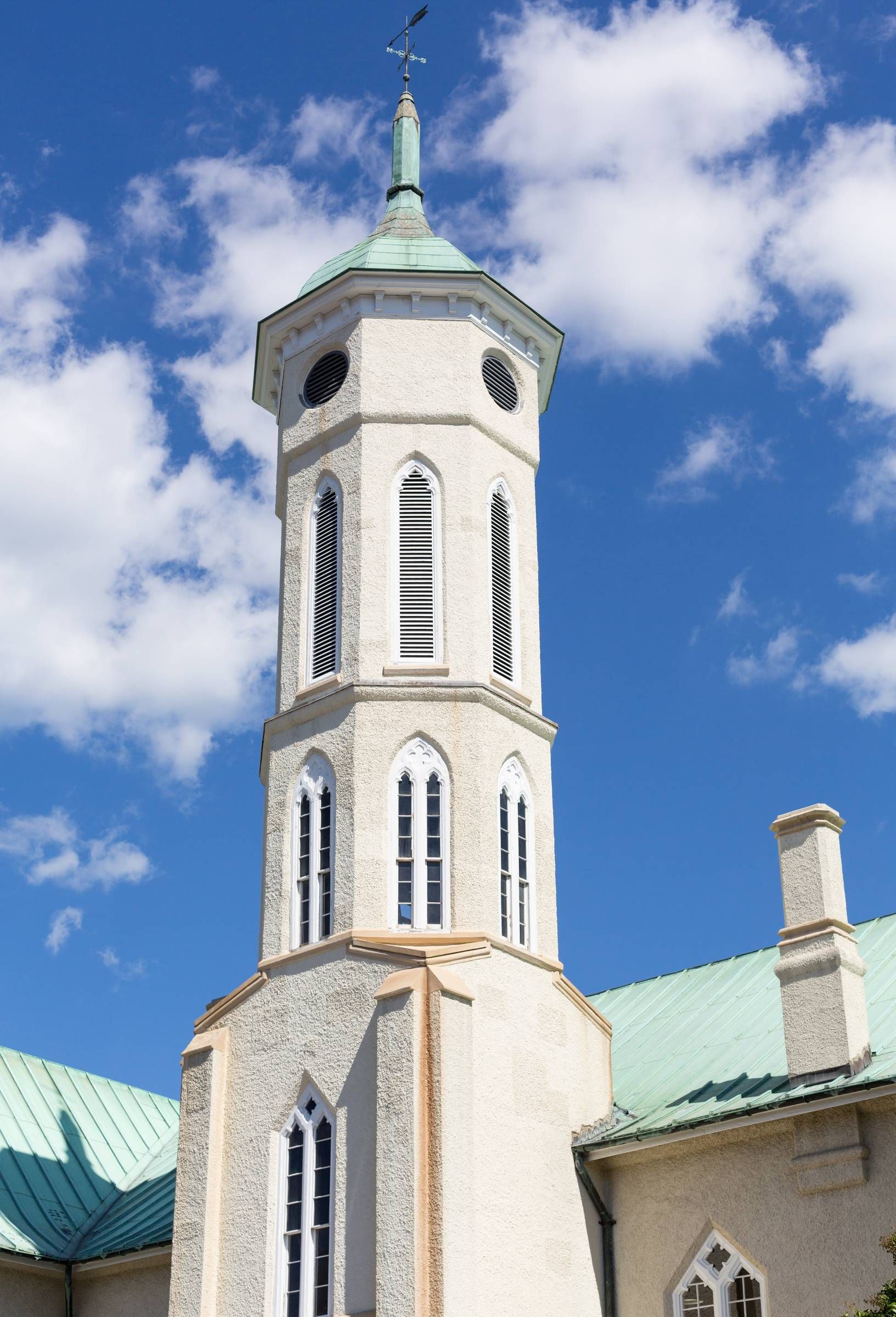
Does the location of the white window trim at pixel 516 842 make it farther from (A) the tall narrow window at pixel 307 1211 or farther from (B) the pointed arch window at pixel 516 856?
(A) the tall narrow window at pixel 307 1211

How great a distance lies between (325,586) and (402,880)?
5479mm

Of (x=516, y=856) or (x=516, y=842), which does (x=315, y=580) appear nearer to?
(x=516, y=842)

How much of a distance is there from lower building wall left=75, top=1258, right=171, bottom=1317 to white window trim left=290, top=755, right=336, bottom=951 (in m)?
6.65

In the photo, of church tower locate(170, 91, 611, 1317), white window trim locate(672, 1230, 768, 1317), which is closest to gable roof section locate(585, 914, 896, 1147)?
church tower locate(170, 91, 611, 1317)

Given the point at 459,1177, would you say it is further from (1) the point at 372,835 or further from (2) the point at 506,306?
(2) the point at 506,306

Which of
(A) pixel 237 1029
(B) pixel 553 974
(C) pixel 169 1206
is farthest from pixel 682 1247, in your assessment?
(C) pixel 169 1206

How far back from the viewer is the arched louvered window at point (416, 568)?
26.6 metres

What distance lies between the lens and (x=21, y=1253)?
28.7 metres

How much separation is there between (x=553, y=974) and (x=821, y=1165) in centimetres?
508

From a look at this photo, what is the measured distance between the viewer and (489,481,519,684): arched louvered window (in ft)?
89.8

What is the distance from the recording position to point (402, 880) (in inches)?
979

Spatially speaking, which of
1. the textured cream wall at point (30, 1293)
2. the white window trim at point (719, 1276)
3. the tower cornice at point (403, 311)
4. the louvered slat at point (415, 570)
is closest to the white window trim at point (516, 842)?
the louvered slat at point (415, 570)

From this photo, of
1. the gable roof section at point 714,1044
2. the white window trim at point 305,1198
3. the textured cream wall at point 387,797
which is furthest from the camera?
the textured cream wall at point 387,797

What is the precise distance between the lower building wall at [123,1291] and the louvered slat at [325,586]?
998 cm
